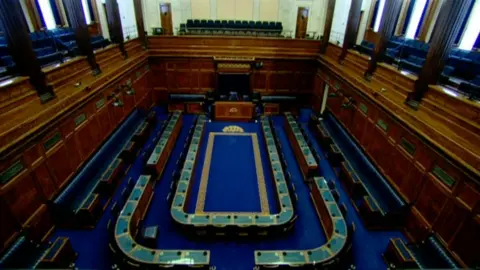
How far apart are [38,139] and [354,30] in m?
9.80

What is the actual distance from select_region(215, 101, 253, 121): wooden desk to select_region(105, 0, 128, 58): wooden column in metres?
4.24

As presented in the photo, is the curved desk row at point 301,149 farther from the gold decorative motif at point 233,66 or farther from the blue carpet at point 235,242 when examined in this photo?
the gold decorative motif at point 233,66

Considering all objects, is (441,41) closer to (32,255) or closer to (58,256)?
(58,256)

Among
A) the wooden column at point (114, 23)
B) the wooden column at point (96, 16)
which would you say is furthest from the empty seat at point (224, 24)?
the wooden column at point (114, 23)

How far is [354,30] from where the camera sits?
9.08m

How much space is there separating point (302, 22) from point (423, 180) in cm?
1354

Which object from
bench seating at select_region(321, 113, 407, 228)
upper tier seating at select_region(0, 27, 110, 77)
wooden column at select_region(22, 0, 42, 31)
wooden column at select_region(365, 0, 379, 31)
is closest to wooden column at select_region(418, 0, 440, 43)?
wooden column at select_region(365, 0, 379, 31)

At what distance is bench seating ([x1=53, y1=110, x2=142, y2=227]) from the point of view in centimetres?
566

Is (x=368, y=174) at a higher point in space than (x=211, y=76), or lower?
lower

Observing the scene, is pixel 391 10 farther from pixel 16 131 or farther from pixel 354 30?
pixel 16 131

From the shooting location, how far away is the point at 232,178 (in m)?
7.59

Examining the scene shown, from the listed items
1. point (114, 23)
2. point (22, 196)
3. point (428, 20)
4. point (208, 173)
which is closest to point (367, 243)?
point (208, 173)

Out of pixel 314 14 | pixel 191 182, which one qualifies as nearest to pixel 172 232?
pixel 191 182

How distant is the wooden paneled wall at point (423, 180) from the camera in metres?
4.34
